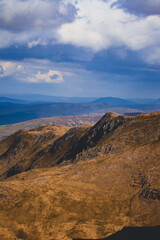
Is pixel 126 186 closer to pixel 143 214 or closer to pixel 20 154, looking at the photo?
pixel 143 214

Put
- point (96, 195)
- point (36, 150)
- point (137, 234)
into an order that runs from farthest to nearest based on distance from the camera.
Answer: point (36, 150) < point (96, 195) < point (137, 234)

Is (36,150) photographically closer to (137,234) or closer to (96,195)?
(96,195)

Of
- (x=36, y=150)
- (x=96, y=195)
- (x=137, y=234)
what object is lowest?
(x=36, y=150)

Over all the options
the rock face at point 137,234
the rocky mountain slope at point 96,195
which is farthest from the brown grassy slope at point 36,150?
the rock face at point 137,234

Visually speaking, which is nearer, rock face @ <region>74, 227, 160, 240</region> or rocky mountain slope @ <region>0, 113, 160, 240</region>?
rock face @ <region>74, 227, 160, 240</region>

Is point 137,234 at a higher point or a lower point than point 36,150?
higher

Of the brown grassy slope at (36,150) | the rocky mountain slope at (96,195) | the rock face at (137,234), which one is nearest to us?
the rock face at (137,234)

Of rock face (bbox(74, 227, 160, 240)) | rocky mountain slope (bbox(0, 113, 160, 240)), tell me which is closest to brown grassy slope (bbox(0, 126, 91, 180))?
rocky mountain slope (bbox(0, 113, 160, 240))

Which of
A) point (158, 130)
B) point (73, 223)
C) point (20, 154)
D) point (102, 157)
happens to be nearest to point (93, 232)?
point (73, 223)

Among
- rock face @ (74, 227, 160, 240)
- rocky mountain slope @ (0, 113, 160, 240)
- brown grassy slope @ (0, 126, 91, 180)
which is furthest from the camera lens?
brown grassy slope @ (0, 126, 91, 180)

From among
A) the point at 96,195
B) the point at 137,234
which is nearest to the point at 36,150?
the point at 96,195

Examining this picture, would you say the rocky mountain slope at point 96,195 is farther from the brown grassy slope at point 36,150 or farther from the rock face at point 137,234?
the brown grassy slope at point 36,150

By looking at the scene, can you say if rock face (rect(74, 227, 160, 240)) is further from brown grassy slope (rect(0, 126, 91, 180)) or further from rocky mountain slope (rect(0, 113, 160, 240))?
brown grassy slope (rect(0, 126, 91, 180))
